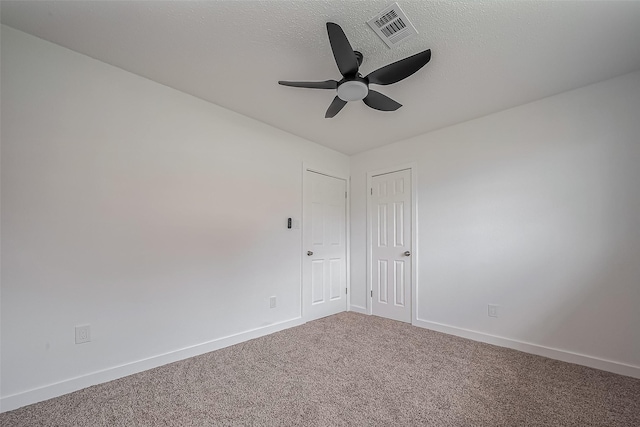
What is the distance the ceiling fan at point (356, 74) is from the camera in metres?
1.54

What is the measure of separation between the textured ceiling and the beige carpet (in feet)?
7.87

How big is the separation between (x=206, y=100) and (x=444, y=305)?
341 centimetres

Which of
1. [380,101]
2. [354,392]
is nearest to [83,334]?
[354,392]

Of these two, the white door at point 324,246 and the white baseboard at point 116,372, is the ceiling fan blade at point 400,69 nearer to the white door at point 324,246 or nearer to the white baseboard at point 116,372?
the white door at point 324,246

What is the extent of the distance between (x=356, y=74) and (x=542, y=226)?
228 centimetres

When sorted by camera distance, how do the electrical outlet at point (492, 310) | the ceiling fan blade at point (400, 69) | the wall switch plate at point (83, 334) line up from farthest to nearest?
the electrical outlet at point (492, 310), the wall switch plate at point (83, 334), the ceiling fan blade at point (400, 69)

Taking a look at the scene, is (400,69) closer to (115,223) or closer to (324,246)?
(115,223)

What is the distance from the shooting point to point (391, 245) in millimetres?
3711

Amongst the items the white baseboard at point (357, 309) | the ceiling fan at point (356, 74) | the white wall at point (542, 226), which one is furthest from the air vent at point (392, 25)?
the white baseboard at point (357, 309)

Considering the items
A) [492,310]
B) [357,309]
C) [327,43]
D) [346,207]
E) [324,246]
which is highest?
[327,43]

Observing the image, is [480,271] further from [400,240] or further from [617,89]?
[617,89]

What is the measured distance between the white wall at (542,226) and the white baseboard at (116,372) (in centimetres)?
217

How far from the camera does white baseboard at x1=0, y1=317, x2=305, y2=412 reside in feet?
5.72

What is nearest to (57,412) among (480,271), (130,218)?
(130,218)
